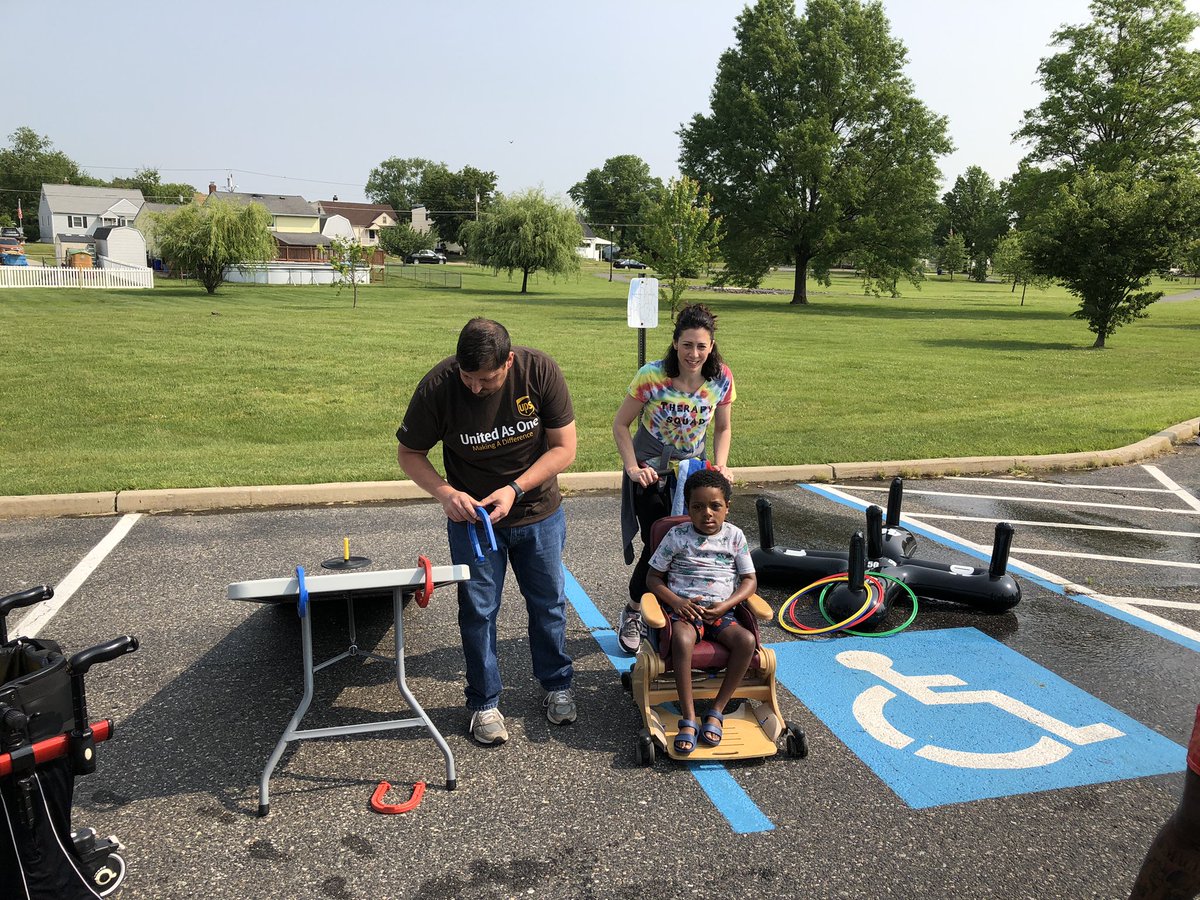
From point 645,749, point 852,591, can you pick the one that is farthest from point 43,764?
point 852,591

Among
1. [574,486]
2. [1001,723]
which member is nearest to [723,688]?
[1001,723]

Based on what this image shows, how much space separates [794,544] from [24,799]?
5.72 m

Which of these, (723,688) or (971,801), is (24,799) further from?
(971,801)

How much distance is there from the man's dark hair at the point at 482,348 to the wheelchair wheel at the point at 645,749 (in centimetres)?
181

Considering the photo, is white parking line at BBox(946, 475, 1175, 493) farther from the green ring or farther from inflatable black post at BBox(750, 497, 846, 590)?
the green ring

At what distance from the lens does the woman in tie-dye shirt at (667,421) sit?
4.86m

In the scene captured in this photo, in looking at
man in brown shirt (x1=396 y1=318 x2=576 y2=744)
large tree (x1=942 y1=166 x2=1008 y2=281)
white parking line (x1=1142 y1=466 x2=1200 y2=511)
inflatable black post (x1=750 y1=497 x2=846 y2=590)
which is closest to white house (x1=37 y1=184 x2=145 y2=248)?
large tree (x1=942 y1=166 x2=1008 y2=281)

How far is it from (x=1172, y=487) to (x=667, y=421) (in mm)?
7704

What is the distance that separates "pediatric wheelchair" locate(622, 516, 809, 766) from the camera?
13.0 feet

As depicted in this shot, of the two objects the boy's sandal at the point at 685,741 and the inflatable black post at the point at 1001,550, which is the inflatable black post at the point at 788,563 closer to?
the inflatable black post at the point at 1001,550

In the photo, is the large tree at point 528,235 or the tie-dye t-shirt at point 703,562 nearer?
the tie-dye t-shirt at point 703,562

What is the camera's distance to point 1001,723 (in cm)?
436

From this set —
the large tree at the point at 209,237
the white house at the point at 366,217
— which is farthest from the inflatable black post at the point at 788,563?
the white house at the point at 366,217

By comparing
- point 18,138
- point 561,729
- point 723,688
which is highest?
point 18,138
